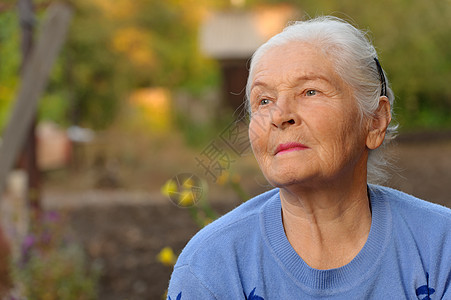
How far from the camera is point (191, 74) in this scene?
60.8 feet

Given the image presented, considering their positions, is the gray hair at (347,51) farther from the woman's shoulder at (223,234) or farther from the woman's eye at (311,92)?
the woman's shoulder at (223,234)

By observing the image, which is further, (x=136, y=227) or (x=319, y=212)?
(x=136, y=227)

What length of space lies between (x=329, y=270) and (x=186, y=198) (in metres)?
0.78

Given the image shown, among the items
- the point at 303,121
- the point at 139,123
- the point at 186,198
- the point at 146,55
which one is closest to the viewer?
the point at 303,121

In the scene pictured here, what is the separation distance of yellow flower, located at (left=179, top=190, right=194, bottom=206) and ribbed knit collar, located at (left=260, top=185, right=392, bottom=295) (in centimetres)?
60

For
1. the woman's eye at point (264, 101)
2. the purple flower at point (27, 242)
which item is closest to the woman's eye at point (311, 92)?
the woman's eye at point (264, 101)

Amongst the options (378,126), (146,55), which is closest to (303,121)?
(378,126)

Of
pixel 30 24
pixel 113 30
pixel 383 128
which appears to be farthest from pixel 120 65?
pixel 383 128

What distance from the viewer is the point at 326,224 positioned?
4.87ft

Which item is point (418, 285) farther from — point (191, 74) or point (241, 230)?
point (191, 74)

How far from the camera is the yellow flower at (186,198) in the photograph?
2.06m

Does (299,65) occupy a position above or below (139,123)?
above

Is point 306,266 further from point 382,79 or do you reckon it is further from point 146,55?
point 146,55

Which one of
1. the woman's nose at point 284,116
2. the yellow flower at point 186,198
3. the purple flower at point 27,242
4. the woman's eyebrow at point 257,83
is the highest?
the woman's eyebrow at point 257,83
